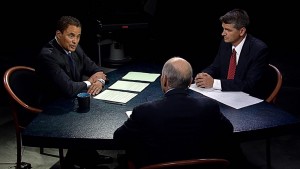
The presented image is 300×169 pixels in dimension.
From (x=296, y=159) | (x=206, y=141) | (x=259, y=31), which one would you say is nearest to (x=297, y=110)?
(x=296, y=159)

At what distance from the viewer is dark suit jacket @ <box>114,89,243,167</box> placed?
1714 mm

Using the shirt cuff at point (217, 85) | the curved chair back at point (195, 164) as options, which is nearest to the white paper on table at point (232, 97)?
the shirt cuff at point (217, 85)

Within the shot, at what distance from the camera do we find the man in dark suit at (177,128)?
1.71 metres

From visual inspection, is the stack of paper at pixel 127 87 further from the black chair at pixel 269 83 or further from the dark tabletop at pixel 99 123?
the black chair at pixel 269 83

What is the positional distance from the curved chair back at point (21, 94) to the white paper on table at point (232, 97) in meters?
1.29

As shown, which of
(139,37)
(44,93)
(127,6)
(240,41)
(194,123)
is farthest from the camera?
(139,37)

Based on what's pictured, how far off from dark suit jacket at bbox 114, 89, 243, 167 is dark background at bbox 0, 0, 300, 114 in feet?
12.4

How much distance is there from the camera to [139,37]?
608 cm

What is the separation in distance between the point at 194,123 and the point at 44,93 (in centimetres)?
156

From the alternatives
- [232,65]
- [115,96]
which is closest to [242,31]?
[232,65]

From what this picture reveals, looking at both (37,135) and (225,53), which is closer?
(37,135)

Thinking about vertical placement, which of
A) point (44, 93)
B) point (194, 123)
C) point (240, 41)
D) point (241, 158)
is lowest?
point (241, 158)

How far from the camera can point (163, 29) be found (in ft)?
20.2

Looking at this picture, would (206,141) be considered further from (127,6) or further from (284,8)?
(284,8)
